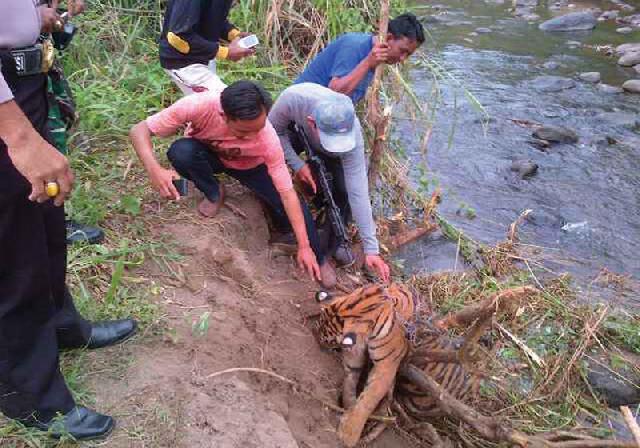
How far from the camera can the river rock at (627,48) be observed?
34.3 ft

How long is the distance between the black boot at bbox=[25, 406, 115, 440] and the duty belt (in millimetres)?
1159

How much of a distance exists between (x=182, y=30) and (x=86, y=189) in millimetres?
1145

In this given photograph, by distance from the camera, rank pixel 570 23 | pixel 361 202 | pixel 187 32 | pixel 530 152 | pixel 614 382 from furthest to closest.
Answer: pixel 570 23 < pixel 530 152 < pixel 187 32 < pixel 361 202 < pixel 614 382

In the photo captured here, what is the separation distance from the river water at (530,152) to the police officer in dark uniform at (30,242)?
2.96m

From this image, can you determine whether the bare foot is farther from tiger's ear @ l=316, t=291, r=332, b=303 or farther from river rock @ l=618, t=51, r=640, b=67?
river rock @ l=618, t=51, r=640, b=67

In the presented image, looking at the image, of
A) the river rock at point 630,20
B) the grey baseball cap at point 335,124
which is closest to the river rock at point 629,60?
the river rock at point 630,20

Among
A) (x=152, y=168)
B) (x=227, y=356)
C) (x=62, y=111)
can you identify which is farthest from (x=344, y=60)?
(x=227, y=356)

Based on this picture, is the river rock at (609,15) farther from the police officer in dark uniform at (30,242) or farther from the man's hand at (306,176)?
the police officer in dark uniform at (30,242)

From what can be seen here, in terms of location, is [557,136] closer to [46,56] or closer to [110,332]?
[110,332]

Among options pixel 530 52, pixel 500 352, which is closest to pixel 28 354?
pixel 500 352

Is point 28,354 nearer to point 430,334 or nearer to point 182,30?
point 430,334

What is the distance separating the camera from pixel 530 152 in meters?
7.15

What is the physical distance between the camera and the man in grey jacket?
3504 millimetres

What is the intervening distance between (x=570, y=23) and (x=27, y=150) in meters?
12.4
